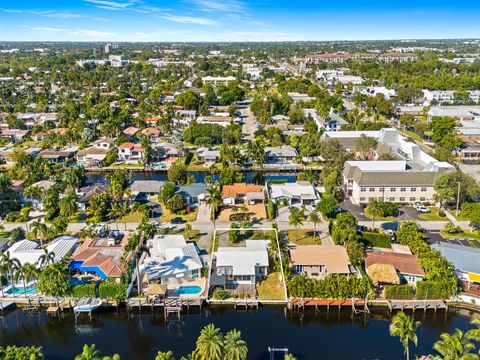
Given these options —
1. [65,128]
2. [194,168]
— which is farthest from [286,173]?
[65,128]

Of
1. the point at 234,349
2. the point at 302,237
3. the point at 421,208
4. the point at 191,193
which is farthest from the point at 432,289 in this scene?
the point at 191,193

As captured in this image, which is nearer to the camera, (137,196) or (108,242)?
(108,242)

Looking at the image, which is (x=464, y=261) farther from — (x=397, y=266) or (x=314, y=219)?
(x=314, y=219)

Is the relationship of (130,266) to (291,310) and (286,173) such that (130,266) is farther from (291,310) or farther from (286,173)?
(286,173)

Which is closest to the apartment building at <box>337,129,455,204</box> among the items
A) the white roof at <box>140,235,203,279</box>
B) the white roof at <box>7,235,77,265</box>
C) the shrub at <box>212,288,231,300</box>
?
the white roof at <box>140,235,203,279</box>

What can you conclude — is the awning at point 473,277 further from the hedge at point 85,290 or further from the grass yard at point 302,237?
the hedge at point 85,290

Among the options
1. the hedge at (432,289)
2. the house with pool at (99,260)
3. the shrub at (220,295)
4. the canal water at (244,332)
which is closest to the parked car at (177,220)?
the house with pool at (99,260)

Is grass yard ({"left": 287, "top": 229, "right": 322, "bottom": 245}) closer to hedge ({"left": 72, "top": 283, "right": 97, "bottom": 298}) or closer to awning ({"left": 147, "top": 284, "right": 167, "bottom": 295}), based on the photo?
awning ({"left": 147, "top": 284, "right": 167, "bottom": 295})

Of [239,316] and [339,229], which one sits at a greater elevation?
[339,229]
